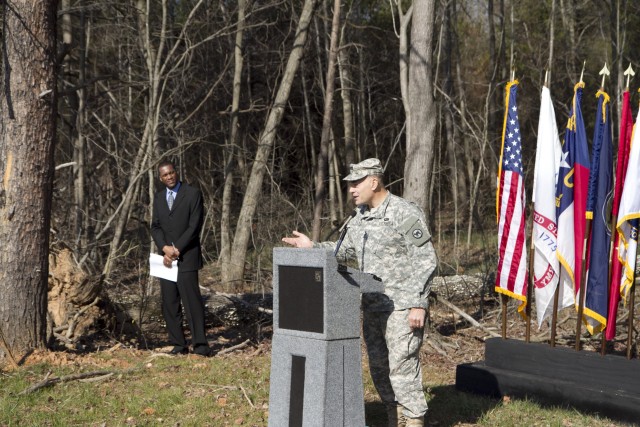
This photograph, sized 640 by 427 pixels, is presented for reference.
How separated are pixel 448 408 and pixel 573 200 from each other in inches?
87.3

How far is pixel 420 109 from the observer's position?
10.5 m

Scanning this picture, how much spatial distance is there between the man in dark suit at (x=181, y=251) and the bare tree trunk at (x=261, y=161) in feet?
23.0

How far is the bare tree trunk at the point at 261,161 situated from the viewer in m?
16.7

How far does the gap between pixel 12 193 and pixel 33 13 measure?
73.8 inches

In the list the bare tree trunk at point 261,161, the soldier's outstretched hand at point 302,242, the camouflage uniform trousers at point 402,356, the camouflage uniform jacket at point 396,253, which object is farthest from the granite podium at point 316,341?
the bare tree trunk at point 261,161

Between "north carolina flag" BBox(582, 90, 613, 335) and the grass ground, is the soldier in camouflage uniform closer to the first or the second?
the grass ground

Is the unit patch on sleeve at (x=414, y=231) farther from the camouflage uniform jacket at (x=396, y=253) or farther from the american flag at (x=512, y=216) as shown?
the american flag at (x=512, y=216)

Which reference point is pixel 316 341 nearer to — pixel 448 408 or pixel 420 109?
pixel 448 408

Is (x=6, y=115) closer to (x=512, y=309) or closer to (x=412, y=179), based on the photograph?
(x=412, y=179)

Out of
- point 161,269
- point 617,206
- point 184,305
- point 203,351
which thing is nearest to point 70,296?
point 161,269

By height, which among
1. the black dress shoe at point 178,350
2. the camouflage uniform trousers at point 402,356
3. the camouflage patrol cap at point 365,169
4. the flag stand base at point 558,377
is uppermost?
the camouflage patrol cap at point 365,169

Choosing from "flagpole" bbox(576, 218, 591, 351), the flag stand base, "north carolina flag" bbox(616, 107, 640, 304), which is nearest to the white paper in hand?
the flag stand base

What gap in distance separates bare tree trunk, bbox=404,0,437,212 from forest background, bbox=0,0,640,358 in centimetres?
2

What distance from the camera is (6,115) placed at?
28.6ft
